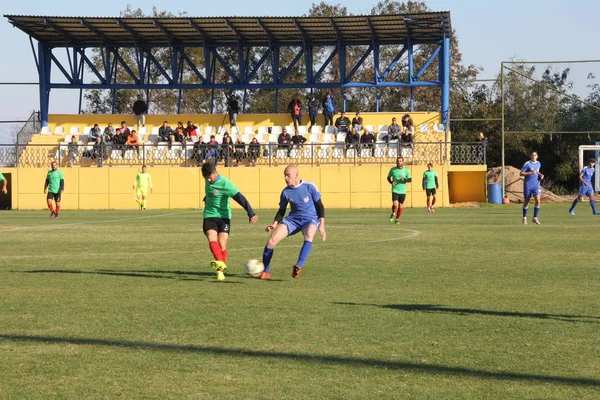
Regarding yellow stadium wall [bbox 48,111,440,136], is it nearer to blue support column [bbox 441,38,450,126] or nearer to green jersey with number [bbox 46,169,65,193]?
blue support column [bbox 441,38,450,126]

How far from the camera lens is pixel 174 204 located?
4325cm

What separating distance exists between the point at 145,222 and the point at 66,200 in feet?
47.8

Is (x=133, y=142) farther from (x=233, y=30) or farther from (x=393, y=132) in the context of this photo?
(x=393, y=132)

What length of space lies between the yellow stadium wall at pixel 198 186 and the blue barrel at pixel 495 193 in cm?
63

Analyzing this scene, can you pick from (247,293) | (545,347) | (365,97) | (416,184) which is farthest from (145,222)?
(365,97)

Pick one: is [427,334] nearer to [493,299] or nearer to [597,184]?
[493,299]

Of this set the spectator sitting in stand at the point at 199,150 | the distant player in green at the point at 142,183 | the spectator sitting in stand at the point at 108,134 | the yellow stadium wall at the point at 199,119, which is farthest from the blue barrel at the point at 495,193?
the spectator sitting in stand at the point at 108,134

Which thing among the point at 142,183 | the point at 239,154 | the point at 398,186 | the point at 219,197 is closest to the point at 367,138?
the point at 239,154

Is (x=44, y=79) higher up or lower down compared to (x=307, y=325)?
higher up

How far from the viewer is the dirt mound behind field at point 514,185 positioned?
46500 millimetres

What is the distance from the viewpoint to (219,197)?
14.0m

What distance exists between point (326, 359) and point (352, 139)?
36.2 meters

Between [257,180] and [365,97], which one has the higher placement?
[365,97]

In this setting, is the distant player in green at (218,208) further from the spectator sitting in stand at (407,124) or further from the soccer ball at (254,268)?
the spectator sitting in stand at (407,124)
